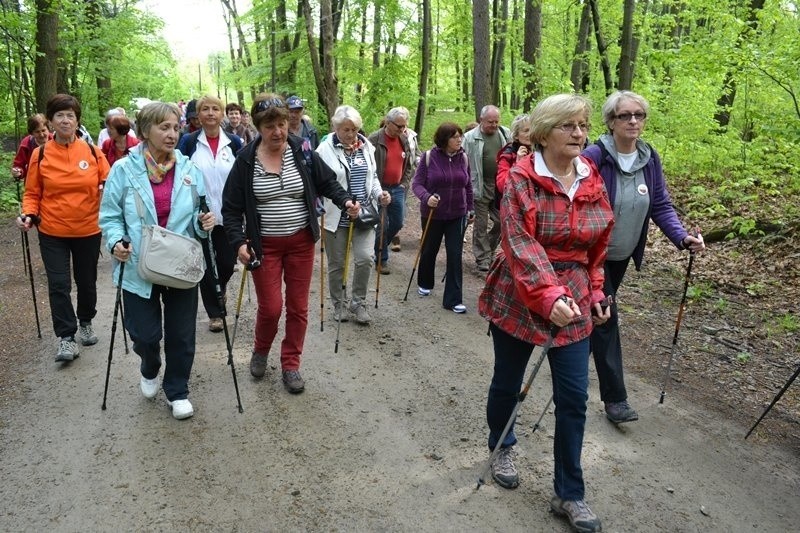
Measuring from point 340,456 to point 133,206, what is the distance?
2.27 m

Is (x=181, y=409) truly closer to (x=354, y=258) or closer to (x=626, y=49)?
(x=354, y=258)

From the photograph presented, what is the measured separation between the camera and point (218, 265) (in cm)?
599

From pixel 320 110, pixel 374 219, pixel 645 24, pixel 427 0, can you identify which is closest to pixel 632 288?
pixel 374 219

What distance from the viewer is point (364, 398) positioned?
4.89 meters

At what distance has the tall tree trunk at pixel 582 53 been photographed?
15.4m

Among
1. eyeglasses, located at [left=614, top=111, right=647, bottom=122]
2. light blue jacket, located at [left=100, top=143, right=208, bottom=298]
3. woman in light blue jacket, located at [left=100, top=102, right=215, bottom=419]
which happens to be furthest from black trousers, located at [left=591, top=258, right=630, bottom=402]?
light blue jacket, located at [left=100, top=143, right=208, bottom=298]

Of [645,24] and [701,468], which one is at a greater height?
[645,24]

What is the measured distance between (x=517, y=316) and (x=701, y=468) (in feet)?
6.33

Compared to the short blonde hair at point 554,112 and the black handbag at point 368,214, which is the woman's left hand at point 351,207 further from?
the short blonde hair at point 554,112

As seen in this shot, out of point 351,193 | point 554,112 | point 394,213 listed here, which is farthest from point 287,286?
point 394,213

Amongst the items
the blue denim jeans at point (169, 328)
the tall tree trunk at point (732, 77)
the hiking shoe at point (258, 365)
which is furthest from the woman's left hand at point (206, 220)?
the tall tree trunk at point (732, 77)

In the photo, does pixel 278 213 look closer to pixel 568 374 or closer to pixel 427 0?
pixel 568 374

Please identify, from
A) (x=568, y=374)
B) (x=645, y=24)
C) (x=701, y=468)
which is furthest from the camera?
(x=645, y=24)

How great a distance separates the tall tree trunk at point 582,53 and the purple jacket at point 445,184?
8.62m
